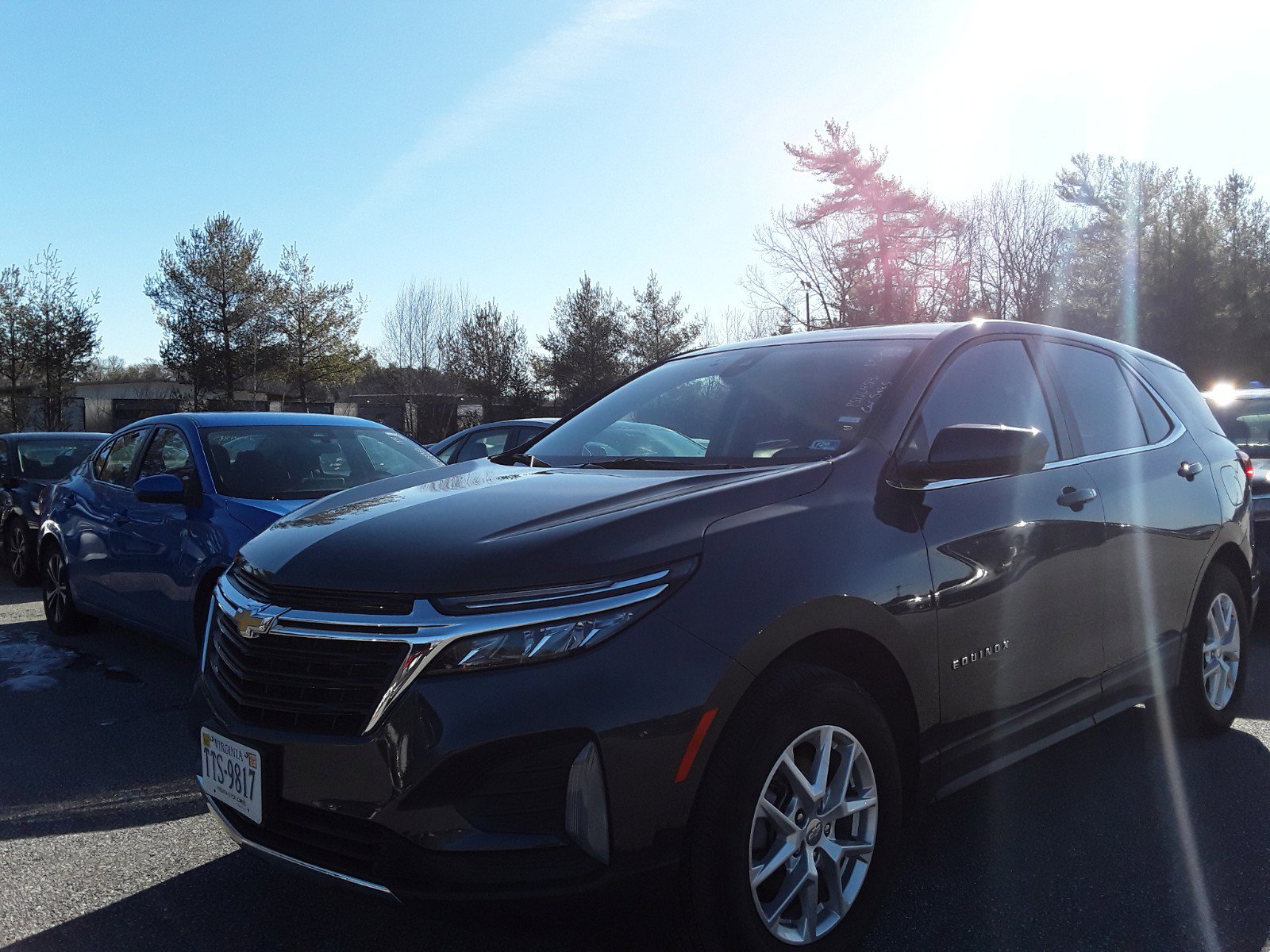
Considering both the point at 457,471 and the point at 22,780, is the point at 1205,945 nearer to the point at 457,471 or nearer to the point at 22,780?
the point at 457,471

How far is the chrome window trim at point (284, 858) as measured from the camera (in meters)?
2.12

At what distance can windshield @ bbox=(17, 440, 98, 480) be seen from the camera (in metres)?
10.6

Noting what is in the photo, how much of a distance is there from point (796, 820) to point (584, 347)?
45050 mm

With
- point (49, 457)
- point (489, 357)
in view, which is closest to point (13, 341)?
point (489, 357)

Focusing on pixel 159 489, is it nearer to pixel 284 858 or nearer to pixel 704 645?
pixel 284 858

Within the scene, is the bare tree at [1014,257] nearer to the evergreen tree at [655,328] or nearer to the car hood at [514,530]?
the evergreen tree at [655,328]

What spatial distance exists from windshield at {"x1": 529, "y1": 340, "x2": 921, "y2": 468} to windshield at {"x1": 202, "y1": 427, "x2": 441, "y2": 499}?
225 centimetres

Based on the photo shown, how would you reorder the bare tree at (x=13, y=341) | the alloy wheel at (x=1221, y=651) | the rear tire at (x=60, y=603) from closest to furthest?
the alloy wheel at (x=1221, y=651) → the rear tire at (x=60, y=603) → the bare tree at (x=13, y=341)

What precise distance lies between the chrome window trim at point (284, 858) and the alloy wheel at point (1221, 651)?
361 cm

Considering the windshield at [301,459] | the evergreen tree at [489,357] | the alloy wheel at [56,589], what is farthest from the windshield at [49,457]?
the evergreen tree at [489,357]

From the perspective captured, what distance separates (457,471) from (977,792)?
2.27m

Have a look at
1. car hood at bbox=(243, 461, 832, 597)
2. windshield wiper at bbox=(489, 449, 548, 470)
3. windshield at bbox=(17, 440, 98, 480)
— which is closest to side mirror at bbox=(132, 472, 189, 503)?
windshield wiper at bbox=(489, 449, 548, 470)

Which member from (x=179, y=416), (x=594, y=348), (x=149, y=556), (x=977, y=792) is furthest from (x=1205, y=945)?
(x=594, y=348)

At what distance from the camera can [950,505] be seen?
9.43ft
